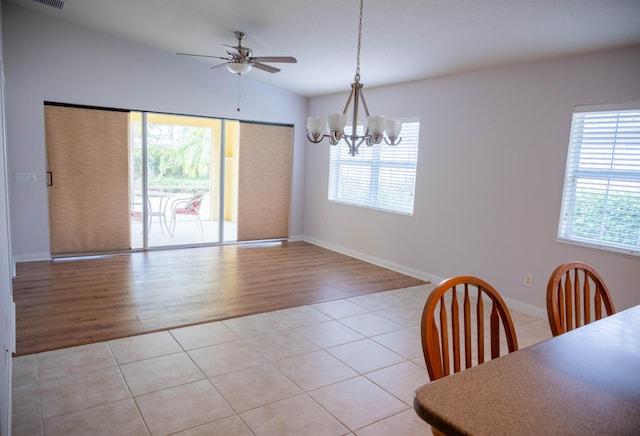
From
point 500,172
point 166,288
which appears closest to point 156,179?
point 166,288

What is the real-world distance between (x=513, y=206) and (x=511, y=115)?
92 centimetres

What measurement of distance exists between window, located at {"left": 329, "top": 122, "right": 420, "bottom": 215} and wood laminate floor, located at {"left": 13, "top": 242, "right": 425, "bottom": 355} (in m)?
0.92

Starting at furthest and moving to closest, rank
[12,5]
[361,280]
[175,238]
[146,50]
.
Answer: [175,238]
[146,50]
[361,280]
[12,5]

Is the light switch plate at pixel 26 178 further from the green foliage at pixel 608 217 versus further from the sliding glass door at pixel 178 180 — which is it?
the green foliage at pixel 608 217

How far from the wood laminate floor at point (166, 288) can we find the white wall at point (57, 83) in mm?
762

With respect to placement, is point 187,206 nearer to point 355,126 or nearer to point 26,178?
point 26,178

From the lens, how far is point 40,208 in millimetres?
5203

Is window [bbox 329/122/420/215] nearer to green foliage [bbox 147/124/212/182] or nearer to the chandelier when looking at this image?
green foliage [bbox 147/124/212/182]

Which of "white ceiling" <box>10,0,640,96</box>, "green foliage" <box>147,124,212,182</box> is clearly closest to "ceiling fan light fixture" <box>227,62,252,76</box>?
"white ceiling" <box>10,0,640,96</box>

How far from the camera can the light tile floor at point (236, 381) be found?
220 centimetres

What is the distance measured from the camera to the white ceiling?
308 centimetres

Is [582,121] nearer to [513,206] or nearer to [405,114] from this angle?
[513,206]

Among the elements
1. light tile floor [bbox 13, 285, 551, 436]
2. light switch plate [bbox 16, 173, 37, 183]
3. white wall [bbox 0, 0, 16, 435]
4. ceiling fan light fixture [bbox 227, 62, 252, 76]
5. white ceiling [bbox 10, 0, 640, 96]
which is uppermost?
white ceiling [bbox 10, 0, 640, 96]

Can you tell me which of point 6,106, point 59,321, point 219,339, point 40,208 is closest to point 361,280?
point 219,339
